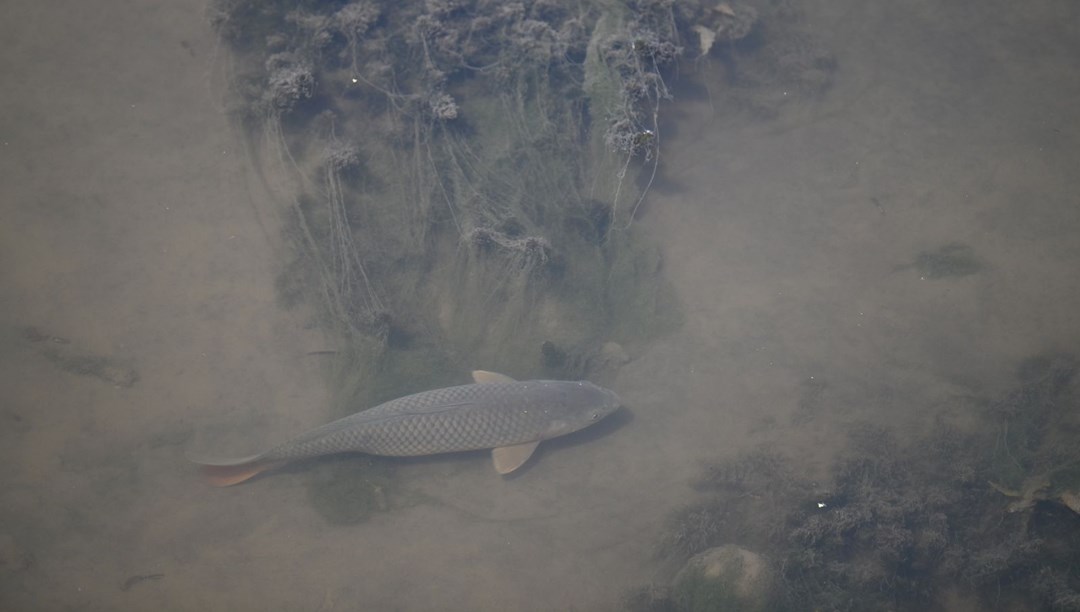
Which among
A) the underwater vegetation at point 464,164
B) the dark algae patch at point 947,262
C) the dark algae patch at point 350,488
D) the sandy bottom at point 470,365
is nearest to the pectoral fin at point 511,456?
the sandy bottom at point 470,365

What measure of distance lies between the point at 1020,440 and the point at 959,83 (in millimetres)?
4917

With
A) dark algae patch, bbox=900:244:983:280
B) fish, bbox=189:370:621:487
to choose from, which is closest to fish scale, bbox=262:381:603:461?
fish, bbox=189:370:621:487

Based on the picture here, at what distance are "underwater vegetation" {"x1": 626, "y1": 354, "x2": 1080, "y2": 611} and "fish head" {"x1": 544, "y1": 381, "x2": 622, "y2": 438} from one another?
133 cm

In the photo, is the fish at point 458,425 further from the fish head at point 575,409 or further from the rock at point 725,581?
the rock at point 725,581

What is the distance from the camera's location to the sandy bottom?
585cm


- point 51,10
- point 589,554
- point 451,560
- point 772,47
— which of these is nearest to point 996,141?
point 772,47

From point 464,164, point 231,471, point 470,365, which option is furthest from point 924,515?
point 231,471

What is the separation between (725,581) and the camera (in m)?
5.47

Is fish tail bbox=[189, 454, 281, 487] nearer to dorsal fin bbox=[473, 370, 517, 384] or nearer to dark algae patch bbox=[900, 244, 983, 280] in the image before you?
dorsal fin bbox=[473, 370, 517, 384]

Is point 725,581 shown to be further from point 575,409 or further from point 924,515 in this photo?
point 924,515

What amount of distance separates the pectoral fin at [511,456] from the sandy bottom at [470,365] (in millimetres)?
249

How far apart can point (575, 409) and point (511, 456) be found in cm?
87

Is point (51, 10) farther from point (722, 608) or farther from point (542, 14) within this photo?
point (722, 608)

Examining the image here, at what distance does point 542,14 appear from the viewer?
757 centimetres
